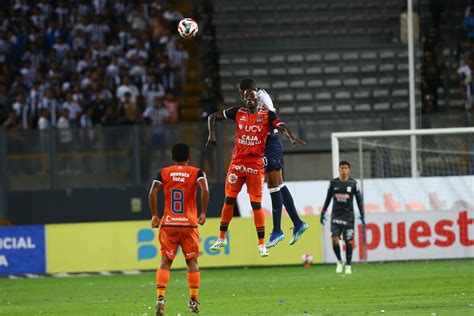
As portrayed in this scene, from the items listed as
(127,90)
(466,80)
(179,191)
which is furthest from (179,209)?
(466,80)

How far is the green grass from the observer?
57.8ft

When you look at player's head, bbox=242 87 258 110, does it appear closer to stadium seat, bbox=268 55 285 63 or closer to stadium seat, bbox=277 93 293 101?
stadium seat, bbox=277 93 293 101

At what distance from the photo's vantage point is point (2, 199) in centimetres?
3100

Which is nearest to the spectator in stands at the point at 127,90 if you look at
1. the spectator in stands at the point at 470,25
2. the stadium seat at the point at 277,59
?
the stadium seat at the point at 277,59

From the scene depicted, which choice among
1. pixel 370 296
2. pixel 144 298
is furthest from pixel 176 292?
pixel 370 296

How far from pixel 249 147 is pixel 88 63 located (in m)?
17.8

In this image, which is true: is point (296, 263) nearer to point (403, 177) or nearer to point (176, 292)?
point (403, 177)

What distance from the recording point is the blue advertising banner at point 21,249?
1102 inches

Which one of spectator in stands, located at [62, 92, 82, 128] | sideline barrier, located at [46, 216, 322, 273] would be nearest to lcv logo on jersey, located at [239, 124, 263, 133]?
sideline barrier, located at [46, 216, 322, 273]

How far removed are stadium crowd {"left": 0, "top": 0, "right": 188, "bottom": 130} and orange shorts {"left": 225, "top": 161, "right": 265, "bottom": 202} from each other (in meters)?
14.3

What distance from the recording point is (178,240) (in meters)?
16.3

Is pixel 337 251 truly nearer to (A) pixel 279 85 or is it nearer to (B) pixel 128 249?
(B) pixel 128 249

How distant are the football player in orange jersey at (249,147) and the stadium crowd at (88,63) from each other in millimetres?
14323

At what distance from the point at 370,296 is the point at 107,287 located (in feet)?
21.9
